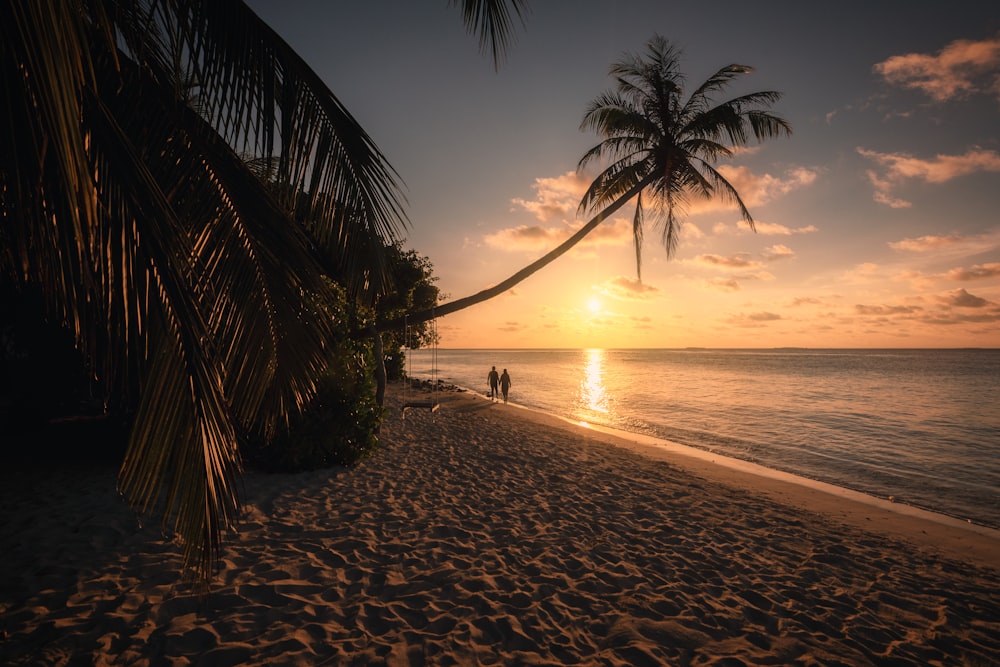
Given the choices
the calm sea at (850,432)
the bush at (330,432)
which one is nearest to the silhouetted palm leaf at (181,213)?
the bush at (330,432)

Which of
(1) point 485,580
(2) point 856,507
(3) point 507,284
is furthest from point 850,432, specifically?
(1) point 485,580

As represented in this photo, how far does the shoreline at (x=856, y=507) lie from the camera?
736 cm

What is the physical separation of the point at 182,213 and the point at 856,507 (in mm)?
12059

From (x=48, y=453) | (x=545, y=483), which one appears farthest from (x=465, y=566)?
(x=48, y=453)

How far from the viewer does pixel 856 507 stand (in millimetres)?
9078

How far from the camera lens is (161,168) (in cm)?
254

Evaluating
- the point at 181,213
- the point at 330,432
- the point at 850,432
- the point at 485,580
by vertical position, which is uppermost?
the point at 181,213

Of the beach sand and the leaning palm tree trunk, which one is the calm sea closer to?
the beach sand

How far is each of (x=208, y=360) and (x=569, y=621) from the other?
12.9ft

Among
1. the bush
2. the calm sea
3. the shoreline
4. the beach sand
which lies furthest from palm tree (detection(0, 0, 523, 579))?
the calm sea

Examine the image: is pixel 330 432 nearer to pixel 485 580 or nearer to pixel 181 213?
pixel 485 580

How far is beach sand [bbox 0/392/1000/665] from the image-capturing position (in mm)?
3672

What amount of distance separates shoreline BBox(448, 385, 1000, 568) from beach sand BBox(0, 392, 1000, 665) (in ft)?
0.29

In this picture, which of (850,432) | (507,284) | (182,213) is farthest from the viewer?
(850,432)
